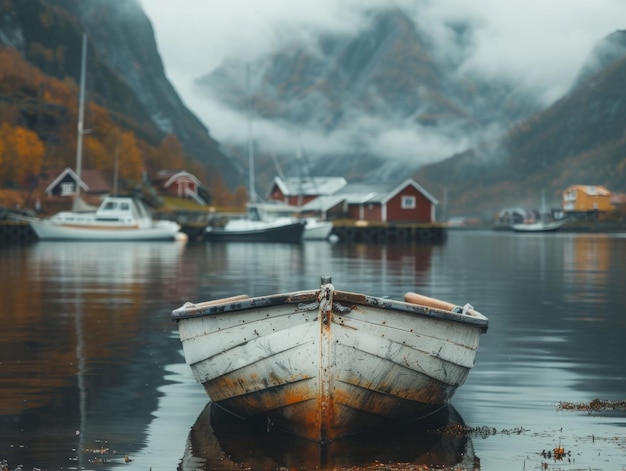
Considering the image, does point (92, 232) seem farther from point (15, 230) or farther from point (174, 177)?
point (174, 177)

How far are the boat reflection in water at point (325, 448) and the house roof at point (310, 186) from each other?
467 ft

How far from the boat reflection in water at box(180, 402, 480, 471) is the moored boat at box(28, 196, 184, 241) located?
102 meters

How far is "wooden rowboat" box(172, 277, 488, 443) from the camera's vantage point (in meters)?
13.8

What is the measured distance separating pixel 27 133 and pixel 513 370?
147103 mm

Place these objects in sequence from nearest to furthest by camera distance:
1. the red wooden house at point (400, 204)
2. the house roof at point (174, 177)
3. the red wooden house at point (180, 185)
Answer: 1. the red wooden house at point (400, 204)
2. the house roof at point (174, 177)
3. the red wooden house at point (180, 185)

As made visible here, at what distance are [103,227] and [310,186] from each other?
53.6m

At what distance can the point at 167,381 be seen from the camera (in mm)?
19594

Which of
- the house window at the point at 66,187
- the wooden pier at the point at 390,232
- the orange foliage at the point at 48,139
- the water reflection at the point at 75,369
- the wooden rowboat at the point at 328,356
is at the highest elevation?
the orange foliage at the point at 48,139

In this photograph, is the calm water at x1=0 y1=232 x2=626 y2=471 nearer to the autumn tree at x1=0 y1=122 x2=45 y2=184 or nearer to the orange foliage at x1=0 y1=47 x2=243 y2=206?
the autumn tree at x1=0 y1=122 x2=45 y2=184

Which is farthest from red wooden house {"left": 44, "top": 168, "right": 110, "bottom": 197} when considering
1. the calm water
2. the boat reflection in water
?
the boat reflection in water

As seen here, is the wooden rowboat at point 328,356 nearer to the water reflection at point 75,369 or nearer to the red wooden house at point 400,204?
the water reflection at point 75,369

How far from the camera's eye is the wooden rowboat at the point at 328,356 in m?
13.8

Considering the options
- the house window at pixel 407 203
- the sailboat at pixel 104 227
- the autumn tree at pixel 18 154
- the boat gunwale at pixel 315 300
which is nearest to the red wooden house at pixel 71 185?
the autumn tree at pixel 18 154

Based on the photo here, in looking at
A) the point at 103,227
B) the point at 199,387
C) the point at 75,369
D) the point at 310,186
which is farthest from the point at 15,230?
the point at 199,387
